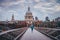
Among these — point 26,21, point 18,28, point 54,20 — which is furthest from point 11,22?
point 54,20

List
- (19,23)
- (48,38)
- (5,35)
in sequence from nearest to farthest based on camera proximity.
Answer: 1. (5,35)
2. (48,38)
3. (19,23)

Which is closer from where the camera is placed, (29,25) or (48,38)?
(48,38)

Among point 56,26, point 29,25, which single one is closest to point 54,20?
point 56,26

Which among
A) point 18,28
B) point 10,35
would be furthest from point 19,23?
point 10,35

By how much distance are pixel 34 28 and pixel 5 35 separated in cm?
170

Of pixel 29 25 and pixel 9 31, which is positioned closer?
pixel 9 31

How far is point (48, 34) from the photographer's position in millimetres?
9852

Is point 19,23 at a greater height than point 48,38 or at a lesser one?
greater

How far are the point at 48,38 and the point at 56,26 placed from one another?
63 centimetres

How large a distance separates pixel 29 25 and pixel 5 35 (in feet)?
6.23

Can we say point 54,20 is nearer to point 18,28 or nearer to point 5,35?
point 18,28

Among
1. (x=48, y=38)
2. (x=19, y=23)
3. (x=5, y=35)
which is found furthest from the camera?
(x=19, y=23)

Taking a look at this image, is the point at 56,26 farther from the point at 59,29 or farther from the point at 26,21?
the point at 26,21

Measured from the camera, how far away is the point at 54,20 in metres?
9.98
